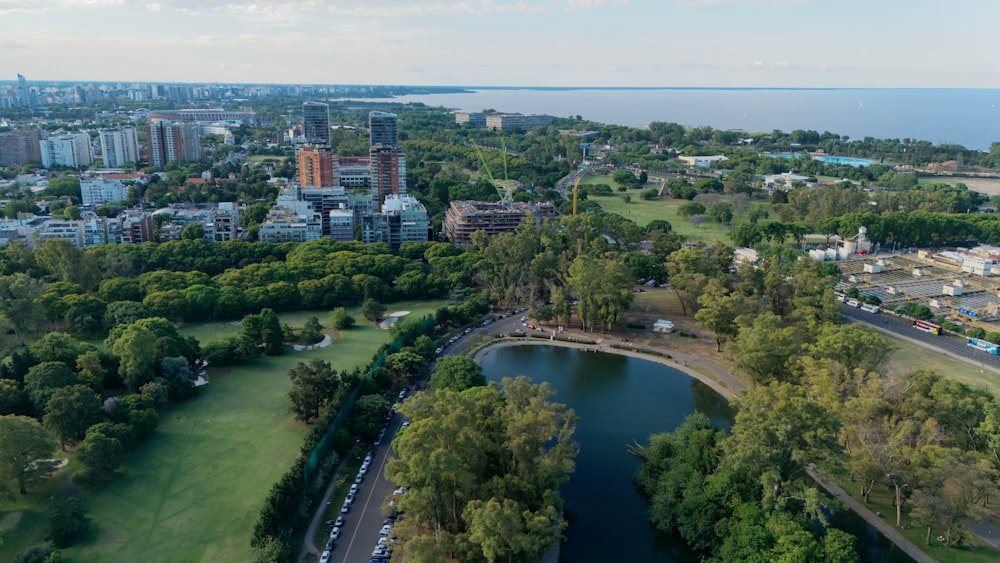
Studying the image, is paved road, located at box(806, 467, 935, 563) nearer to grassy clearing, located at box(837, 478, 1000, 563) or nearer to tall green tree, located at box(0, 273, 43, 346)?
grassy clearing, located at box(837, 478, 1000, 563)

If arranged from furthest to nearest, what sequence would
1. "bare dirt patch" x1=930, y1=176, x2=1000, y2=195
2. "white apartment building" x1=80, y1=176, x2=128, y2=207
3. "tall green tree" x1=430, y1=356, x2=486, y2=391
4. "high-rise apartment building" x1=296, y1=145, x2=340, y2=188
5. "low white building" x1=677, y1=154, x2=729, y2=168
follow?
"low white building" x1=677, y1=154, x2=729, y2=168, "bare dirt patch" x1=930, y1=176, x2=1000, y2=195, "high-rise apartment building" x1=296, y1=145, x2=340, y2=188, "white apartment building" x1=80, y1=176, x2=128, y2=207, "tall green tree" x1=430, y1=356, x2=486, y2=391

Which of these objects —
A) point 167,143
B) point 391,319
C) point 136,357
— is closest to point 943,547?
point 391,319

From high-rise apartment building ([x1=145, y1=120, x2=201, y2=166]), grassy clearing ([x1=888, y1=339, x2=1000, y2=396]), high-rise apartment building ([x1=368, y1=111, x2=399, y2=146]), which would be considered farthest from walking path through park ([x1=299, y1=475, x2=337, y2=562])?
high-rise apartment building ([x1=145, y1=120, x2=201, y2=166])

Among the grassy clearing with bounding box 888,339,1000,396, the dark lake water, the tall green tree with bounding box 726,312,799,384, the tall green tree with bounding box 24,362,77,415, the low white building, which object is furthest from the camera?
the low white building

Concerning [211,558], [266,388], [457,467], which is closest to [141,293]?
[266,388]

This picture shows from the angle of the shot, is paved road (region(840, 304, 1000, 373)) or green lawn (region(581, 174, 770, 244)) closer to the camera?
paved road (region(840, 304, 1000, 373))

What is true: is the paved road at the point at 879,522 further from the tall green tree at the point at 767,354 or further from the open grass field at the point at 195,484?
the open grass field at the point at 195,484

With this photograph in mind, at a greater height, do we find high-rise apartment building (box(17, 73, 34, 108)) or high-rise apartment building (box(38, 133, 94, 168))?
high-rise apartment building (box(17, 73, 34, 108))

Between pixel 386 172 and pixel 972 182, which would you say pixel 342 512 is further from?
pixel 972 182
